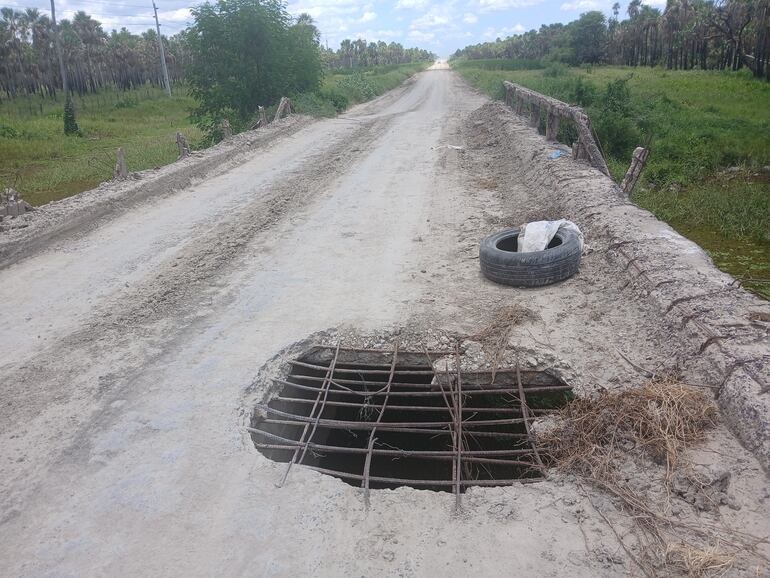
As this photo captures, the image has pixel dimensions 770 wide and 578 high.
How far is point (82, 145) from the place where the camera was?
25.6 m

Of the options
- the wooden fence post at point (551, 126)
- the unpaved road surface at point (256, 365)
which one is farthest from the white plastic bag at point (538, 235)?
the wooden fence post at point (551, 126)

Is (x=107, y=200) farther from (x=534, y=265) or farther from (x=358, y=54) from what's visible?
(x=358, y=54)

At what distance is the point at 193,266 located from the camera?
6441mm

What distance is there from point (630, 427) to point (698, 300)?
150 centimetres

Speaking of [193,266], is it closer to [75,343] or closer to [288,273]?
[288,273]

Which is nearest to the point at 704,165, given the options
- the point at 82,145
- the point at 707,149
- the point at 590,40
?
the point at 707,149

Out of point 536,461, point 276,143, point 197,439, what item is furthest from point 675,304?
point 276,143

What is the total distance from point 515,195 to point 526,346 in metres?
4.87

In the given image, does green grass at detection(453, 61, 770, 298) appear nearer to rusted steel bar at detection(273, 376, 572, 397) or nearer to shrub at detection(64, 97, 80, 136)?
rusted steel bar at detection(273, 376, 572, 397)

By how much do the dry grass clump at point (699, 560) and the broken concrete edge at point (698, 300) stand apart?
715 millimetres

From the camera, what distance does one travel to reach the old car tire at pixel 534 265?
5469mm

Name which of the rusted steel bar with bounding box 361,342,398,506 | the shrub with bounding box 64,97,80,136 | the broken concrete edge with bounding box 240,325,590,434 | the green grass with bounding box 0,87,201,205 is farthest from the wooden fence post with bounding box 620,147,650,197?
the shrub with bounding box 64,97,80,136

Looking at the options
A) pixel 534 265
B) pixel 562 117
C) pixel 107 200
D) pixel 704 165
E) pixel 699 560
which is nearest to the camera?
pixel 699 560

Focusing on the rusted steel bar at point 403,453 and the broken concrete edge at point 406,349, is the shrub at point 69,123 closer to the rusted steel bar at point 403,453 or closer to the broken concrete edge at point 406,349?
the broken concrete edge at point 406,349
